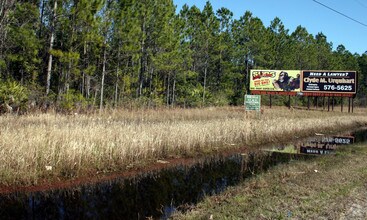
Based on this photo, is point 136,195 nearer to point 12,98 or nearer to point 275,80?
point 12,98

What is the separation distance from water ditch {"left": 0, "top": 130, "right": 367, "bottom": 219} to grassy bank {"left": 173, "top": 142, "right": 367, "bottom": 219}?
0.57m

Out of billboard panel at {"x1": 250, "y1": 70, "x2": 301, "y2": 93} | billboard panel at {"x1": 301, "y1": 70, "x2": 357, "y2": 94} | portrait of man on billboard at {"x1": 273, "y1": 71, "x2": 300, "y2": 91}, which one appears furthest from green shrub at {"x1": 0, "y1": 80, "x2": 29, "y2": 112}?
billboard panel at {"x1": 301, "y1": 70, "x2": 357, "y2": 94}

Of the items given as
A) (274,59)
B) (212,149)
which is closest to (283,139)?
(212,149)

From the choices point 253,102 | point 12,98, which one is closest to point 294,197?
point 12,98

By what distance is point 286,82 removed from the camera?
154 ft

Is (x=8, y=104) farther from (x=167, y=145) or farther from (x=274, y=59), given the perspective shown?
(x=274, y=59)

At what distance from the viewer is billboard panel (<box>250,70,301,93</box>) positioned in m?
46.6

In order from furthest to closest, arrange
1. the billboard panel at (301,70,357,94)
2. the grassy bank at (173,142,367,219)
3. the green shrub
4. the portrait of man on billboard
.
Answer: the portrait of man on billboard, the billboard panel at (301,70,357,94), the green shrub, the grassy bank at (173,142,367,219)

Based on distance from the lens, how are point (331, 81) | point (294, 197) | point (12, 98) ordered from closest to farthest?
point (294, 197), point (12, 98), point (331, 81)

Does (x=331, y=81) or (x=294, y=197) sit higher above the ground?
(x=331, y=81)

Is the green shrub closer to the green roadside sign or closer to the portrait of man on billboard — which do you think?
the green roadside sign

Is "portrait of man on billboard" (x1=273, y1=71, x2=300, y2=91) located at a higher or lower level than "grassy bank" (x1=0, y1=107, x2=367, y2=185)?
higher

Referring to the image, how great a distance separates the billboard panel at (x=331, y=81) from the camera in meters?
45.4

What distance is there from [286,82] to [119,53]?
27173 millimetres
